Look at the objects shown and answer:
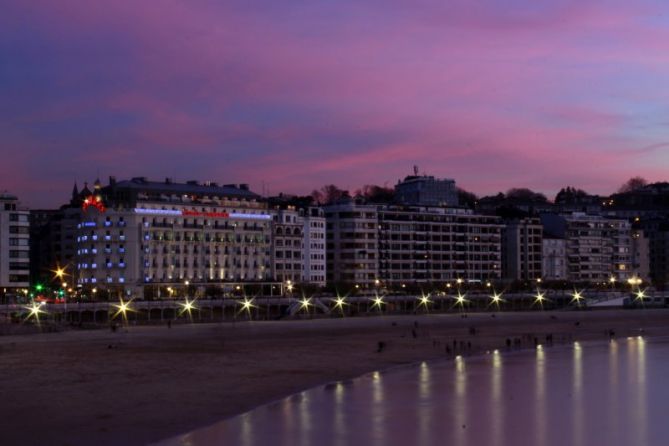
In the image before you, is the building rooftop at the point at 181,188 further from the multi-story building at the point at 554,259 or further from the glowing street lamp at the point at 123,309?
the multi-story building at the point at 554,259

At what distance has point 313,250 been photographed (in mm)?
132125

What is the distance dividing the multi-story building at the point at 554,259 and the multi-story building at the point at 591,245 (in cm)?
160

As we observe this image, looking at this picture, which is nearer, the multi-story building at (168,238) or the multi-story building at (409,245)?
the multi-story building at (168,238)

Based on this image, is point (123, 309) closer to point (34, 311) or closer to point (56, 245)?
point (34, 311)

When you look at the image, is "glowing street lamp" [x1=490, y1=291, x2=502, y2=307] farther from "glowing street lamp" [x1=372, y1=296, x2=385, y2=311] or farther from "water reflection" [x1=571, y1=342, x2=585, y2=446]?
"water reflection" [x1=571, y1=342, x2=585, y2=446]

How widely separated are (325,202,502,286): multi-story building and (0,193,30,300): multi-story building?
155ft

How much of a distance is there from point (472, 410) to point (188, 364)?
64.8 ft

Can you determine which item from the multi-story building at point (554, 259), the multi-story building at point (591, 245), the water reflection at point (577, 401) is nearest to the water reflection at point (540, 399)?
the water reflection at point (577, 401)

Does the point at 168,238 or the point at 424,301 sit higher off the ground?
the point at 168,238

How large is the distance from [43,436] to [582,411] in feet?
57.4

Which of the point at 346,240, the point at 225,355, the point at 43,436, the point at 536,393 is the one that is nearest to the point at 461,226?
the point at 346,240

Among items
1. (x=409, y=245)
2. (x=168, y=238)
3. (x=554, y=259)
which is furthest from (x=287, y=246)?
(x=554, y=259)

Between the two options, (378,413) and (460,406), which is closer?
(378,413)

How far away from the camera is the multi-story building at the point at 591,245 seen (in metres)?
167
